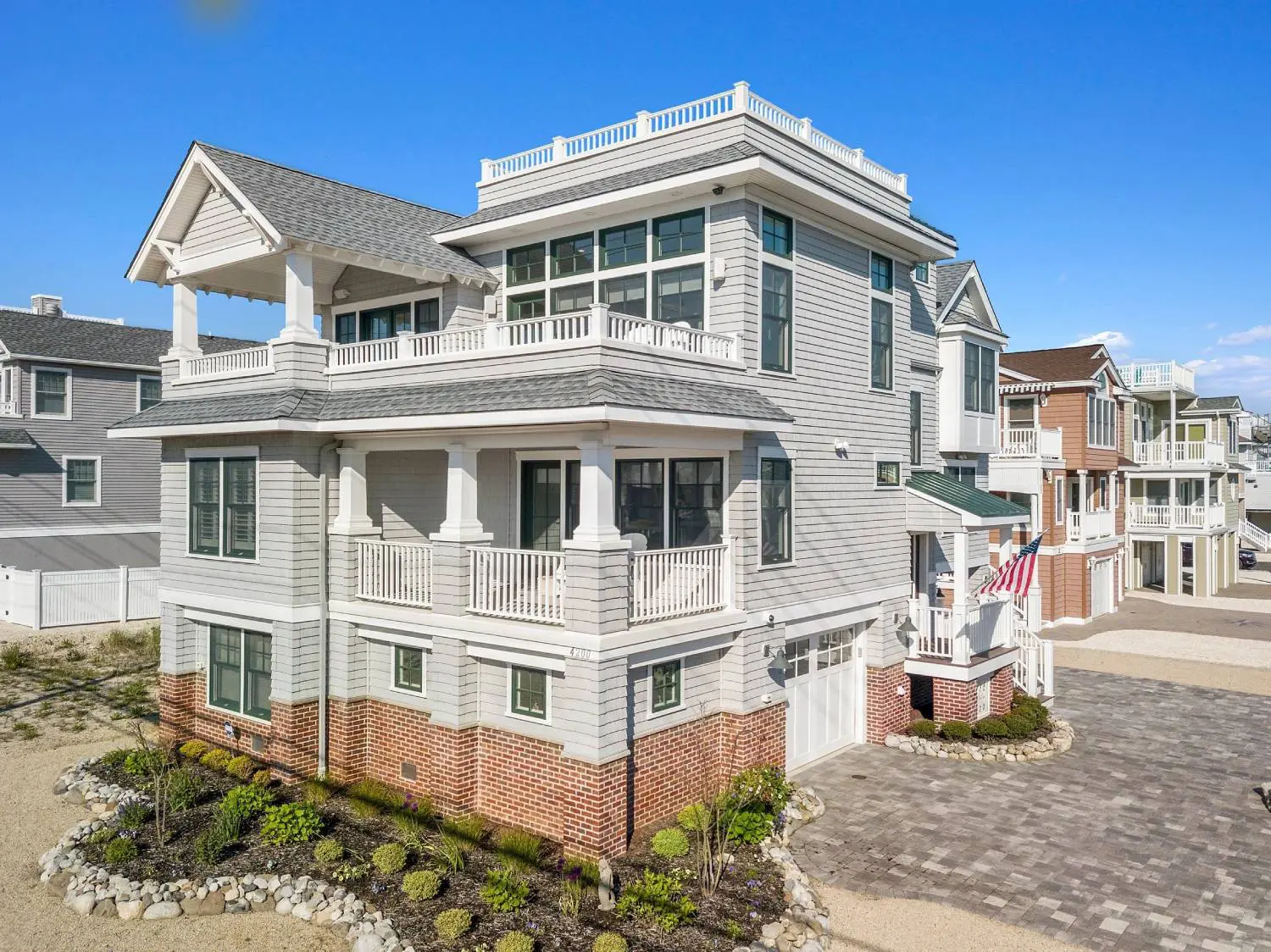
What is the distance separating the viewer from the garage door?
14.9 meters

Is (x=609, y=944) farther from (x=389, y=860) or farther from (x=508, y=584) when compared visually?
(x=508, y=584)

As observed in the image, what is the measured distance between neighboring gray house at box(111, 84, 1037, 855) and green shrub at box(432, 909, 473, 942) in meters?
2.18

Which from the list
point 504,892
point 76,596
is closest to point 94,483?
point 76,596

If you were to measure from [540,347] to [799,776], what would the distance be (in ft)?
28.0

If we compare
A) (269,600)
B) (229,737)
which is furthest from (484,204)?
(229,737)

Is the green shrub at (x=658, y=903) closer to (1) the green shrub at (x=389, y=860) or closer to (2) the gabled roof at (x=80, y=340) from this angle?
(1) the green shrub at (x=389, y=860)

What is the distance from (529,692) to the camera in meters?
12.4

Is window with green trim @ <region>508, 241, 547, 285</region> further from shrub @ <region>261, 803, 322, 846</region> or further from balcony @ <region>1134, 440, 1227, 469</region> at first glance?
balcony @ <region>1134, 440, 1227, 469</region>

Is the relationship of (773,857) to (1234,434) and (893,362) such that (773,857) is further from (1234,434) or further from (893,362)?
(1234,434)

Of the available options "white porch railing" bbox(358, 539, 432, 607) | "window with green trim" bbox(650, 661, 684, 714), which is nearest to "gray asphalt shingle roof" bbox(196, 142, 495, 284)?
"white porch railing" bbox(358, 539, 432, 607)

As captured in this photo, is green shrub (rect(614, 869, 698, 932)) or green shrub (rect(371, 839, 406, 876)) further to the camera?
green shrub (rect(371, 839, 406, 876))

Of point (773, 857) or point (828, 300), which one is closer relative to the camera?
point (773, 857)

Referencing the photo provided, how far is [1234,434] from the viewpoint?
51062mm

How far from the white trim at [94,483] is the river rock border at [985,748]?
1127 inches
